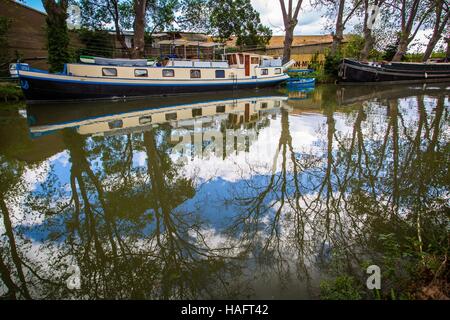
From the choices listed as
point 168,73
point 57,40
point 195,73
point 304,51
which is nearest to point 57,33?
point 57,40

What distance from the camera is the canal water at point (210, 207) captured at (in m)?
2.70

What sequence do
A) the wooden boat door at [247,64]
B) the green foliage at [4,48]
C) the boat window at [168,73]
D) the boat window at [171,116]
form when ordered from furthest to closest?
the wooden boat door at [247,64] < the green foliage at [4,48] < the boat window at [168,73] < the boat window at [171,116]

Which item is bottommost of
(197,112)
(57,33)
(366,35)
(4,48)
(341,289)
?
(341,289)

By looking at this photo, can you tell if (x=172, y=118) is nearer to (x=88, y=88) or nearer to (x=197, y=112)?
(x=197, y=112)

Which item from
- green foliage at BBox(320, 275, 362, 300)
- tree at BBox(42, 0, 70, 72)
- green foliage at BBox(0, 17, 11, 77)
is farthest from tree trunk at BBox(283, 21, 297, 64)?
green foliage at BBox(320, 275, 362, 300)

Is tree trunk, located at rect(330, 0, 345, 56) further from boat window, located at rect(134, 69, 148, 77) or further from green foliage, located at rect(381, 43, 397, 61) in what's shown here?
boat window, located at rect(134, 69, 148, 77)

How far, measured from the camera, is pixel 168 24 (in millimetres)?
25484

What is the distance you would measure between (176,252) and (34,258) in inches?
55.0

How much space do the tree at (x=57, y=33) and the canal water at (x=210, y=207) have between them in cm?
926

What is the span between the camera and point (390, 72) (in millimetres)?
22266

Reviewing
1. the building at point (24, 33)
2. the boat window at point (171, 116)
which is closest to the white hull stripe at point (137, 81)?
A: the building at point (24, 33)

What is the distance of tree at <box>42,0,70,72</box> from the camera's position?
15.2m

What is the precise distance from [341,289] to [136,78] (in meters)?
15.1

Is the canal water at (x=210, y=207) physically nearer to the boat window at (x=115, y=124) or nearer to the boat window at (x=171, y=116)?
the boat window at (x=115, y=124)
